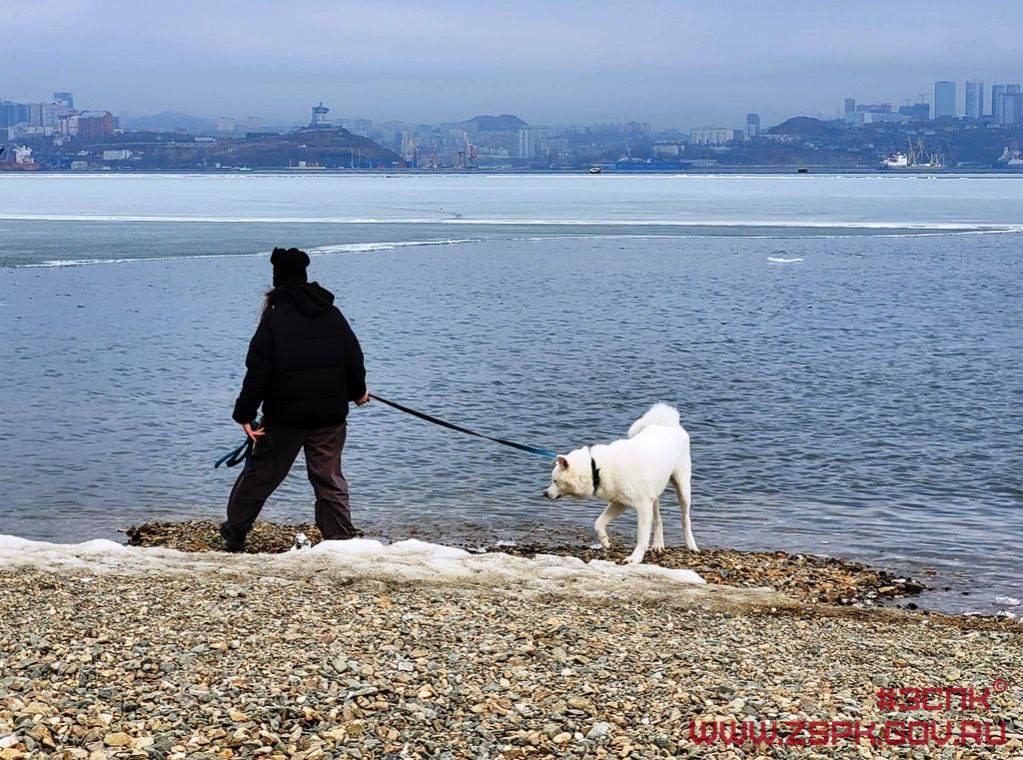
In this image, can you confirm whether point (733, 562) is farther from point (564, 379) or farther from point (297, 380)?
point (564, 379)

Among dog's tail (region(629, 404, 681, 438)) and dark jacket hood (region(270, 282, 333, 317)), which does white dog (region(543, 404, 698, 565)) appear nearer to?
dog's tail (region(629, 404, 681, 438))

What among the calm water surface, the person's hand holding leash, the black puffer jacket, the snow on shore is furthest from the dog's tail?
the person's hand holding leash

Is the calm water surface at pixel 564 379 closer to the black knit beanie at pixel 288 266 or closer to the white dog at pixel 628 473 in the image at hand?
the white dog at pixel 628 473

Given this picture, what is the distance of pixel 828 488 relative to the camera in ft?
41.9

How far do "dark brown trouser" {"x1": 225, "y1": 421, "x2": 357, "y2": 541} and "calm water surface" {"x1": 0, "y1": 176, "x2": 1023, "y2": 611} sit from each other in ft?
6.73

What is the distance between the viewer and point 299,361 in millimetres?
8414

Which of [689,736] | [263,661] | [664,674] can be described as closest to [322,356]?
[263,661]

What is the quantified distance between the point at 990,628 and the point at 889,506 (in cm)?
407

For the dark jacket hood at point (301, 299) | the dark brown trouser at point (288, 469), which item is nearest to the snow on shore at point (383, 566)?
the dark brown trouser at point (288, 469)

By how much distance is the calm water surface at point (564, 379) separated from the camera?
11781 millimetres

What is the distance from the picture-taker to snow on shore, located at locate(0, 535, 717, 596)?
322 inches

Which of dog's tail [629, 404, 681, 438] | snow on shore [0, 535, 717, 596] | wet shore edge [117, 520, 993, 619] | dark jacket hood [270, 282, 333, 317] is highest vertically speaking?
dark jacket hood [270, 282, 333, 317]

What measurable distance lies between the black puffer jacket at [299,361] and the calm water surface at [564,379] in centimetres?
274

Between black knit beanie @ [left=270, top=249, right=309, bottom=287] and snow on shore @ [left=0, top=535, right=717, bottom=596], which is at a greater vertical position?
black knit beanie @ [left=270, top=249, right=309, bottom=287]
